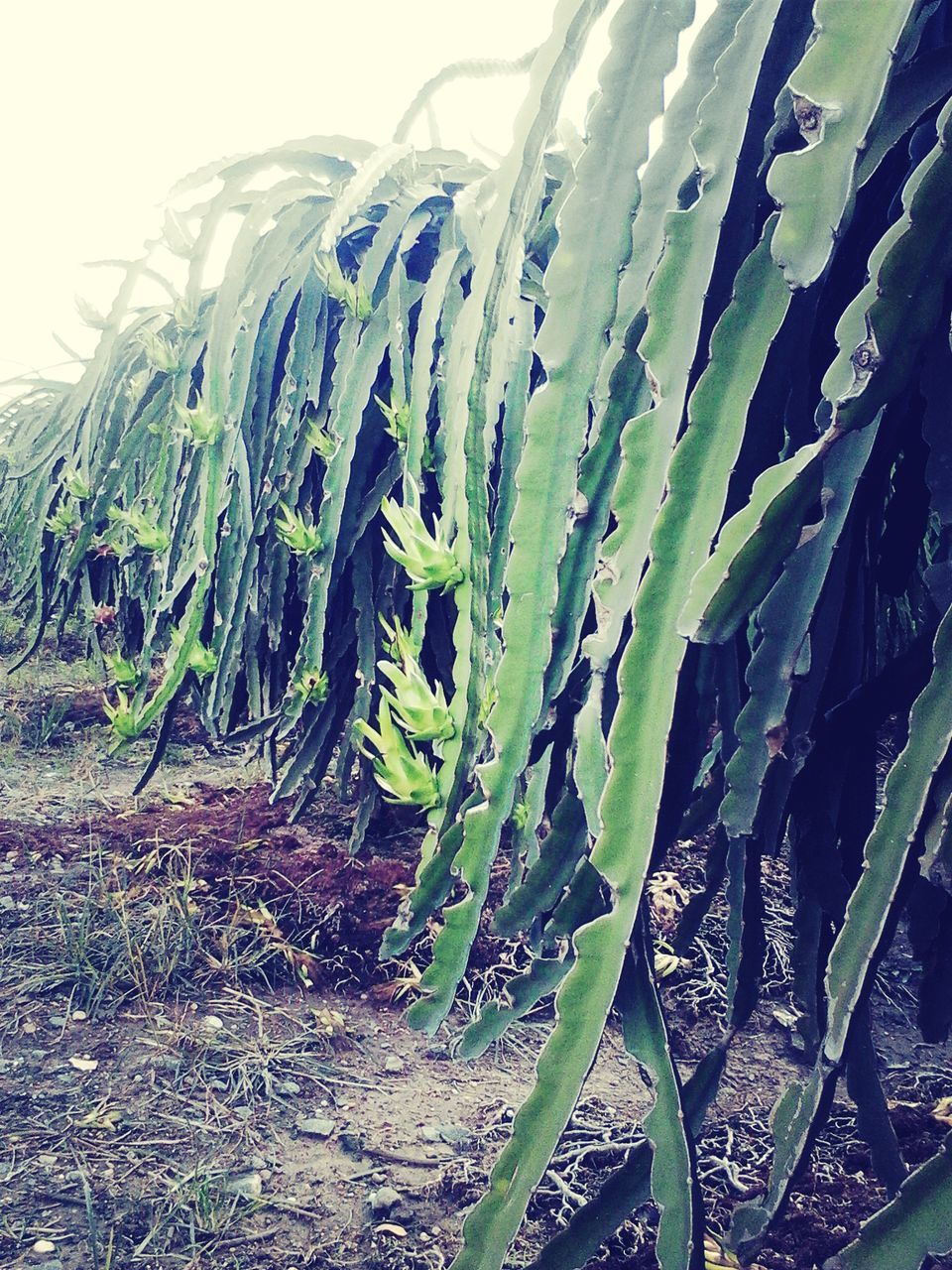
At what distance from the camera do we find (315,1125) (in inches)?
51.3

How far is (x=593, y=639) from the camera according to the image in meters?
0.86

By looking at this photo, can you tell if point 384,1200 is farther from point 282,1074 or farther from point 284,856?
point 284,856

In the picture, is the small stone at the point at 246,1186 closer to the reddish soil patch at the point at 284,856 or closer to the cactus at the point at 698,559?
the cactus at the point at 698,559

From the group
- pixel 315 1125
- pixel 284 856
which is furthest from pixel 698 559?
pixel 284 856

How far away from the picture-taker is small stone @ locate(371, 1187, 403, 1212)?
1143mm

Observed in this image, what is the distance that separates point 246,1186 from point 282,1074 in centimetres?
25

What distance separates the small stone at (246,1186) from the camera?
1.15m

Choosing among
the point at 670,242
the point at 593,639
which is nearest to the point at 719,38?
the point at 670,242

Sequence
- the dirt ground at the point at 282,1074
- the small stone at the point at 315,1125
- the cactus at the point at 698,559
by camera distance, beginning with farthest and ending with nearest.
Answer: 1. the small stone at the point at 315,1125
2. the dirt ground at the point at 282,1074
3. the cactus at the point at 698,559

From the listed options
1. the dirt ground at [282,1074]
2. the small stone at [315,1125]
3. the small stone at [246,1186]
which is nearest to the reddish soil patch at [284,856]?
the dirt ground at [282,1074]

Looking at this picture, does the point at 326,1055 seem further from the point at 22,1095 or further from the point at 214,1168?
the point at 22,1095

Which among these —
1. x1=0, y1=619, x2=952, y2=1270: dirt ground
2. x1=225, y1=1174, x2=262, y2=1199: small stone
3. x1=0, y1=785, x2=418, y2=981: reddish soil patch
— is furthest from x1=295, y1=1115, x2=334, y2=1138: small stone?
x1=0, y1=785, x2=418, y2=981: reddish soil patch

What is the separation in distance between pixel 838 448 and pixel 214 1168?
3.72 feet

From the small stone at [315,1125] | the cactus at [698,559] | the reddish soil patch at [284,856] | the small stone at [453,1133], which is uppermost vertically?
the cactus at [698,559]
